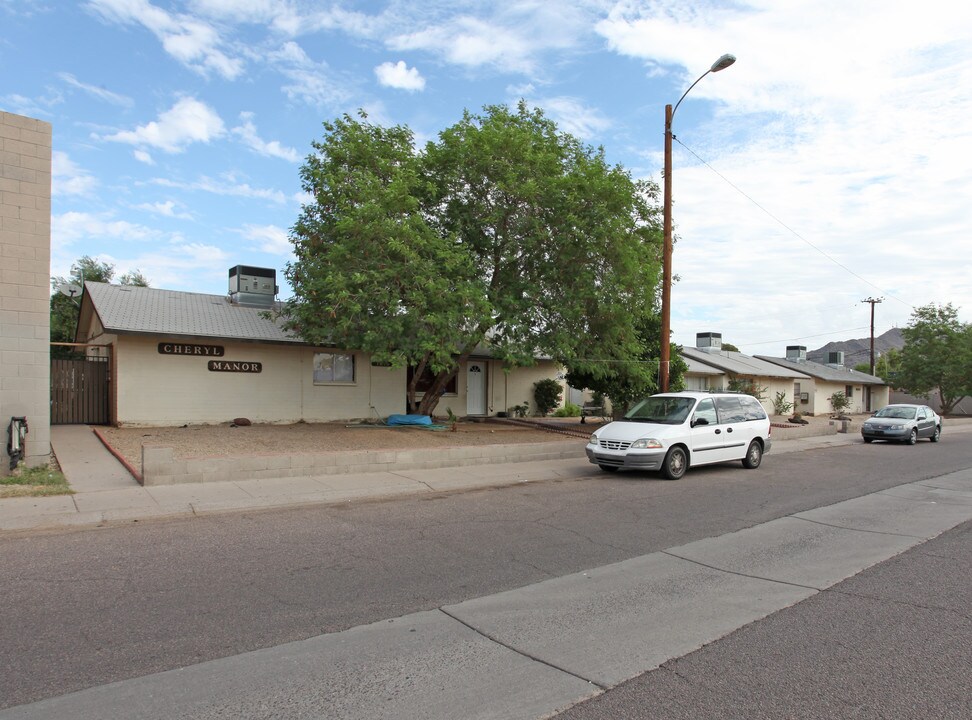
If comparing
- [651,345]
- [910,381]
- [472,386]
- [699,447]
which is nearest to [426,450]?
[699,447]

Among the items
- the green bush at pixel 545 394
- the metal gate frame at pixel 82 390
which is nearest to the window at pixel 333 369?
the metal gate frame at pixel 82 390

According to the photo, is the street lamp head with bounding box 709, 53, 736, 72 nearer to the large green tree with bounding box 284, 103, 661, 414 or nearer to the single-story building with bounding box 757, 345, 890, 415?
the large green tree with bounding box 284, 103, 661, 414

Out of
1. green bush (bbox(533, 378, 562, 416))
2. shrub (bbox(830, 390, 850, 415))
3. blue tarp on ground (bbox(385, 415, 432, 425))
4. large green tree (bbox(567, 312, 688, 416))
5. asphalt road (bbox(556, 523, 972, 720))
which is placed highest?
large green tree (bbox(567, 312, 688, 416))

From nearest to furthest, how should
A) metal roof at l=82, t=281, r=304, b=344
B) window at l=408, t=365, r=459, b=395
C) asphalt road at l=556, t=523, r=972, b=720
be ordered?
asphalt road at l=556, t=523, r=972, b=720 < metal roof at l=82, t=281, r=304, b=344 < window at l=408, t=365, r=459, b=395

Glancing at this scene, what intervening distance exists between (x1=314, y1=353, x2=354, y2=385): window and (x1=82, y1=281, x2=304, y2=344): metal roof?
5.51ft

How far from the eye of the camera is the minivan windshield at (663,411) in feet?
42.4

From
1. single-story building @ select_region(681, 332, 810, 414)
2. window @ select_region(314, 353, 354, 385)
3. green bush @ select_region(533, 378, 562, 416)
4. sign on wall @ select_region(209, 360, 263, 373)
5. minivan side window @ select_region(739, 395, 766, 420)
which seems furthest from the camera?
single-story building @ select_region(681, 332, 810, 414)

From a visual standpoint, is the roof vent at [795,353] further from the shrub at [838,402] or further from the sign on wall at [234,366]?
the sign on wall at [234,366]

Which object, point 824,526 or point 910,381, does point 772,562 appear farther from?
point 910,381

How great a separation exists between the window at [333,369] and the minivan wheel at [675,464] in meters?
12.0

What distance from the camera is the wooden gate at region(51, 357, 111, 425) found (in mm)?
17547

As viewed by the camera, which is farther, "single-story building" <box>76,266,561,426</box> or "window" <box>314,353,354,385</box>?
"window" <box>314,353,354,385</box>

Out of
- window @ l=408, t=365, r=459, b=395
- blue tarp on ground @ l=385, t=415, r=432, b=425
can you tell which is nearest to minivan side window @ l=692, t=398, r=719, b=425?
blue tarp on ground @ l=385, t=415, r=432, b=425

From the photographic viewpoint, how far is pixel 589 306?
57.5ft
